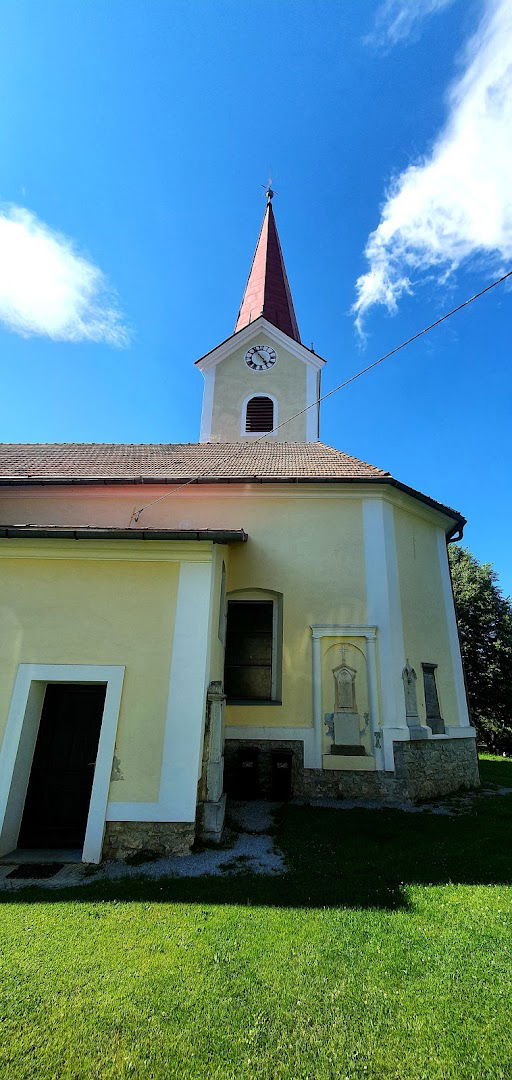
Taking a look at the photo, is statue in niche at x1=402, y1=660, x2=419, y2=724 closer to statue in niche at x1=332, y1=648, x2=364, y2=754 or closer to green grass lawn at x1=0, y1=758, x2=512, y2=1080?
statue in niche at x1=332, y1=648, x2=364, y2=754

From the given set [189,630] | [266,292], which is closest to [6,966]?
[189,630]

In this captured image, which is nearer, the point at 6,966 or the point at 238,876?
the point at 6,966

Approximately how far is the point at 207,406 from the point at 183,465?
21.5ft

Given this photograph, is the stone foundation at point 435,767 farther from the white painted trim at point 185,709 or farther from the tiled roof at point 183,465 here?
the tiled roof at point 183,465

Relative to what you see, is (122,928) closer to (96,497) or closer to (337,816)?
(337,816)

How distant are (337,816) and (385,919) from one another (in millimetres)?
3207

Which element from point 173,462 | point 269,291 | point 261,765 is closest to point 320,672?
point 261,765

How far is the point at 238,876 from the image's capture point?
477 cm

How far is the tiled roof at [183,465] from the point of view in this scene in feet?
33.1

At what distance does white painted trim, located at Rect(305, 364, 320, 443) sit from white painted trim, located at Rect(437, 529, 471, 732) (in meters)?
6.47

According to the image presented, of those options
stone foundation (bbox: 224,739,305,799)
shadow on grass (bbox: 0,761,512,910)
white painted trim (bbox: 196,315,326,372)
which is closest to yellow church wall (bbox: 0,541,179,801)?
shadow on grass (bbox: 0,761,512,910)

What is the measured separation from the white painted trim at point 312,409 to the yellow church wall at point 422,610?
6351 mm

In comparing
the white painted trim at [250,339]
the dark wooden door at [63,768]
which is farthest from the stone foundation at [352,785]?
the white painted trim at [250,339]

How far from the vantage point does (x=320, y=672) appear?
8797 millimetres
